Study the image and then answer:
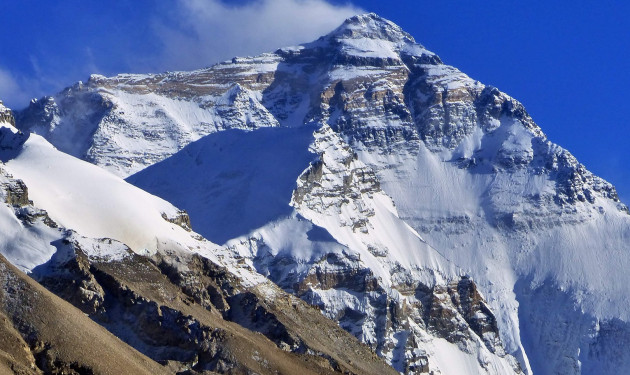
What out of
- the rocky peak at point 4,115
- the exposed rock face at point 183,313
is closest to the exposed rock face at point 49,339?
the exposed rock face at point 183,313

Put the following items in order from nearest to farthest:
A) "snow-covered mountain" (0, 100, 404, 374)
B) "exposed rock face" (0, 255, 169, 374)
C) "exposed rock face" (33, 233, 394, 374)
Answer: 1. "exposed rock face" (0, 255, 169, 374)
2. "snow-covered mountain" (0, 100, 404, 374)
3. "exposed rock face" (33, 233, 394, 374)

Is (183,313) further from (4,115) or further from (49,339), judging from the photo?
(4,115)

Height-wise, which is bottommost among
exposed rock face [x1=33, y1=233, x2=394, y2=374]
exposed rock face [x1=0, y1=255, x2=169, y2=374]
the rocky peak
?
exposed rock face [x1=0, y1=255, x2=169, y2=374]

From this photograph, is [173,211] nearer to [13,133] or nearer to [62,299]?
[13,133]

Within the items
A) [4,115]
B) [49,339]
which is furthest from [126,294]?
[4,115]

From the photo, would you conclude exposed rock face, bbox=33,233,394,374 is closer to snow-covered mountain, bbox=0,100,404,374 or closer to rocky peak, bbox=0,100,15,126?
snow-covered mountain, bbox=0,100,404,374

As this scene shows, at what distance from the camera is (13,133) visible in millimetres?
170000

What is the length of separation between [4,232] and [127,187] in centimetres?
3765

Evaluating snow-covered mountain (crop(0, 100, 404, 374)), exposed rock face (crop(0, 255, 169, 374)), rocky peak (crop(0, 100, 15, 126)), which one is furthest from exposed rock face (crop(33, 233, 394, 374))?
rocky peak (crop(0, 100, 15, 126))

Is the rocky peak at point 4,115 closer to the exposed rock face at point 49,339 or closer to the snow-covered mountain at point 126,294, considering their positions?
the snow-covered mountain at point 126,294

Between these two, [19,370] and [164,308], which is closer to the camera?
[19,370]

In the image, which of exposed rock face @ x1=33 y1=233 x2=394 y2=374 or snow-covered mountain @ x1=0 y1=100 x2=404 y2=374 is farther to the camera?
exposed rock face @ x1=33 y1=233 x2=394 y2=374

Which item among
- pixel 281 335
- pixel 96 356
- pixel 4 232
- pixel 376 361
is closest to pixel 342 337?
pixel 376 361

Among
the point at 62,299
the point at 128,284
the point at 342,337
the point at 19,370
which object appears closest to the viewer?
the point at 19,370
